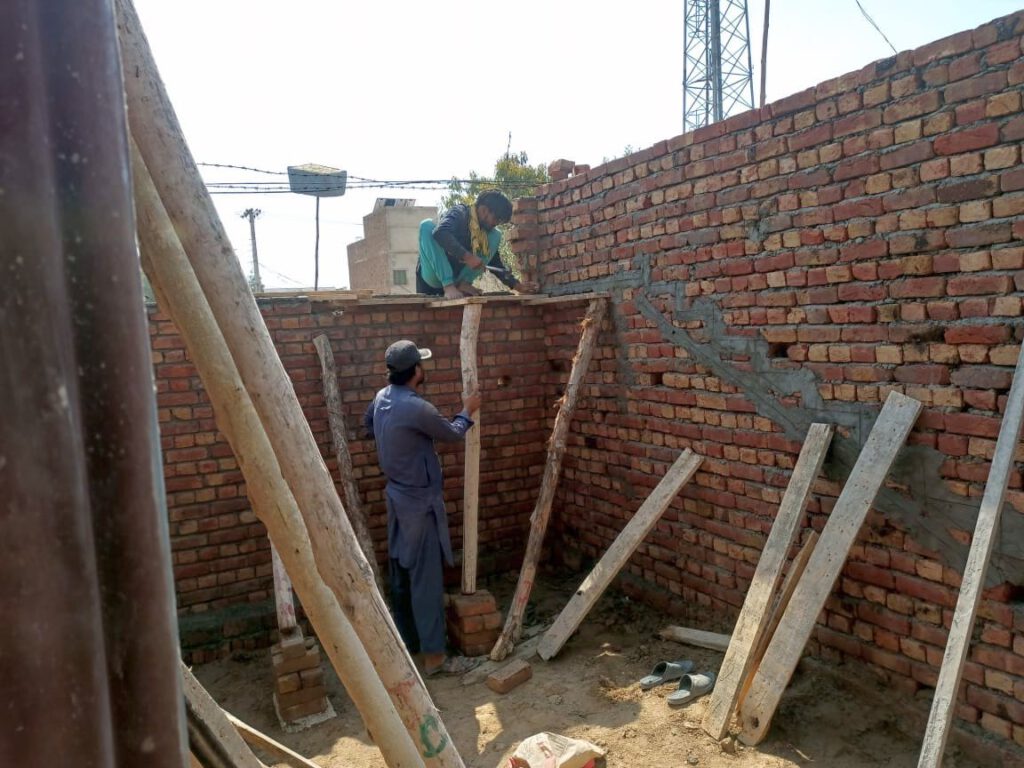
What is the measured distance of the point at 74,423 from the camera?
70 centimetres

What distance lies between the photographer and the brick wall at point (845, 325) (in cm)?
287

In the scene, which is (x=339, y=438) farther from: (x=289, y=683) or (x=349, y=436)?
(x=289, y=683)

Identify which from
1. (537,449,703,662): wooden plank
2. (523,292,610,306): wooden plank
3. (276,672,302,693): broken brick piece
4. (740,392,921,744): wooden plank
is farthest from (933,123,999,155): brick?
(276,672,302,693): broken brick piece

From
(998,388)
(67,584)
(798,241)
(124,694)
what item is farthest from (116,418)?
(798,241)

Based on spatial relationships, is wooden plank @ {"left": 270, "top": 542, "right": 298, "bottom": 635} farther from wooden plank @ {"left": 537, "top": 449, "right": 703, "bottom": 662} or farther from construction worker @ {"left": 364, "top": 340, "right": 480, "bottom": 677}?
wooden plank @ {"left": 537, "top": 449, "right": 703, "bottom": 662}

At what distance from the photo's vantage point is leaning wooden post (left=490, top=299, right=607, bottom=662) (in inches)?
180

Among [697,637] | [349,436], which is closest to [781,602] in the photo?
[697,637]

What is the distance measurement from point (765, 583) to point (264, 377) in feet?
9.04

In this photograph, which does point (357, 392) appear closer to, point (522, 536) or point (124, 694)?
point (522, 536)

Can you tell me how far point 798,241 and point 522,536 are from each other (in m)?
3.22

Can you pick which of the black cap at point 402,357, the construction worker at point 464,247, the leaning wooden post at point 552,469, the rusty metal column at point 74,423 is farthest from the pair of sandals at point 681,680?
the rusty metal column at point 74,423

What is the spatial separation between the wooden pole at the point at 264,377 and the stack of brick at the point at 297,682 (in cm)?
247

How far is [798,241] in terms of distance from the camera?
11.7 ft

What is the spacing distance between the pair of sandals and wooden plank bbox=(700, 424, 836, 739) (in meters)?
0.25
